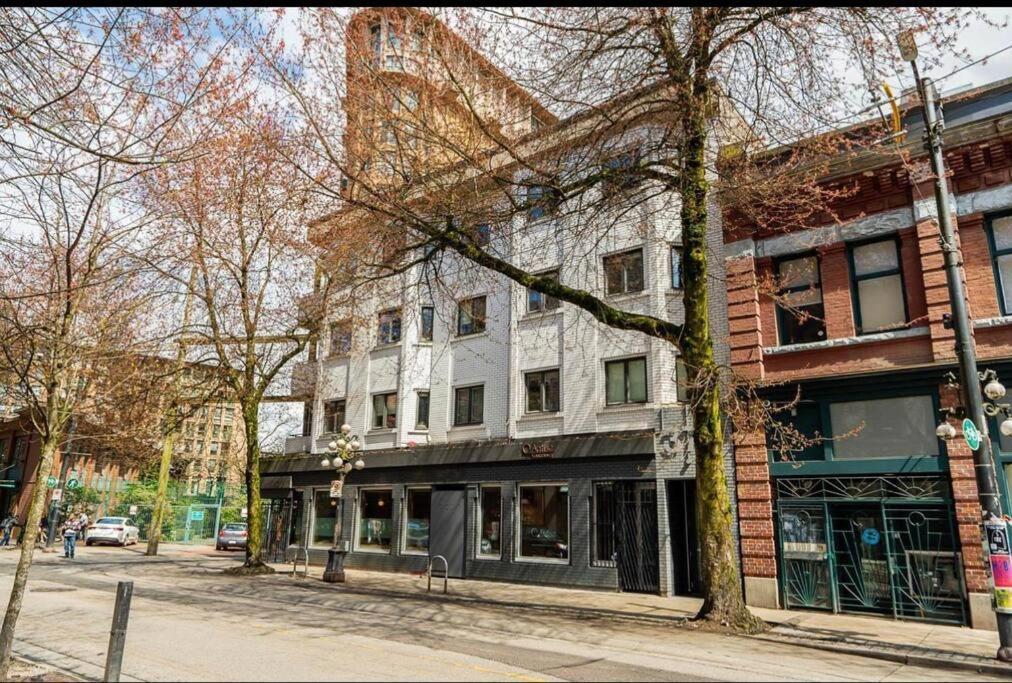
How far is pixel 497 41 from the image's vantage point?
37.8 feet

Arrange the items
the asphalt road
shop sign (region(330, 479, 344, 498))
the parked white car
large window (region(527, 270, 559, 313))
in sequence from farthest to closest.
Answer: the parked white car, large window (region(527, 270, 559, 313)), shop sign (region(330, 479, 344, 498)), the asphalt road

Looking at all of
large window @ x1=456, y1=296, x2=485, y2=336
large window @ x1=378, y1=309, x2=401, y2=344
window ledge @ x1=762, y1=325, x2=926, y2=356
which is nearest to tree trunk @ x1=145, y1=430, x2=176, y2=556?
large window @ x1=378, y1=309, x2=401, y2=344

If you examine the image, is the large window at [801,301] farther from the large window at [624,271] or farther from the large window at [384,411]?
the large window at [384,411]

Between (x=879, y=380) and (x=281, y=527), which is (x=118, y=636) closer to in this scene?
(x=879, y=380)

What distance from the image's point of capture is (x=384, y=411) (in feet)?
85.4

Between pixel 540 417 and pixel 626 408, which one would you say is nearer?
pixel 626 408

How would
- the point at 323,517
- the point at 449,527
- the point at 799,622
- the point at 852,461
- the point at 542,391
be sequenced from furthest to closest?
the point at 323,517, the point at 449,527, the point at 542,391, the point at 852,461, the point at 799,622

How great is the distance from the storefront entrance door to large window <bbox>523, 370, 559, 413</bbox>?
12.6 ft

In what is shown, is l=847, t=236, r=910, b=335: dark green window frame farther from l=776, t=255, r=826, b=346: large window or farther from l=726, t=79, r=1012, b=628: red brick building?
l=776, t=255, r=826, b=346: large window

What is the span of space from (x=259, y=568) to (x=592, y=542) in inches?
447

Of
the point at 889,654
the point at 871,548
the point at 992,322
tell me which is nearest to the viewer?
the point at 889,654

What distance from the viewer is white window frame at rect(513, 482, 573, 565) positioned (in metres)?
19.4

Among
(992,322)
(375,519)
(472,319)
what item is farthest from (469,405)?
(992,322)

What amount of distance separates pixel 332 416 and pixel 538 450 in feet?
37.8
